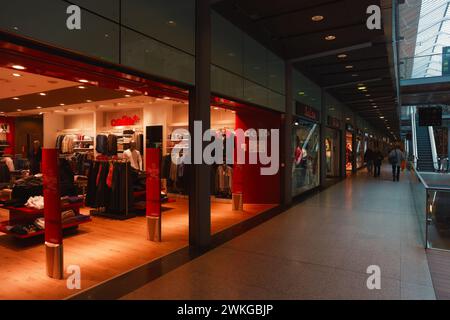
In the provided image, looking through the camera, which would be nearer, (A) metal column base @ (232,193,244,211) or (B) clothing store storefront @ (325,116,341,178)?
(A) metal column base @ (232,193,244,211)

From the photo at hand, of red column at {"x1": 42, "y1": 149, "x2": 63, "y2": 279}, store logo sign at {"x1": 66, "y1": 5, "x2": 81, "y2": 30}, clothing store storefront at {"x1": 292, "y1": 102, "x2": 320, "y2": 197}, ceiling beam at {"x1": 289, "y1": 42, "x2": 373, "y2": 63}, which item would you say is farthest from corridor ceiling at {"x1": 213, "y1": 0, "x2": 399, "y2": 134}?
red column at {"x1": 42, "y1": 149, "x2": 63, "y2": 279}

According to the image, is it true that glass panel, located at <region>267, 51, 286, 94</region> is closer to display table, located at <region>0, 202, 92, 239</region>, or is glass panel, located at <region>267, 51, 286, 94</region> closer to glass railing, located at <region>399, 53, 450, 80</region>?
display table, located at <region>0, 202, 92, 239</region>

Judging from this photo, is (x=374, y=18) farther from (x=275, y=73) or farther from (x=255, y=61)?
(x=275, y=73)

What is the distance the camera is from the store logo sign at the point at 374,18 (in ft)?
16.2

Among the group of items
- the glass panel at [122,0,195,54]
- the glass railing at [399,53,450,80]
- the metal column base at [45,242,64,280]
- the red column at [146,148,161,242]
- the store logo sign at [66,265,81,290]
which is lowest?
the store logo sign at [66,265,81,290]

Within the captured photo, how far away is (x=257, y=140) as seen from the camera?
7.44 metres

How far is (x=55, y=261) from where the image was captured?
330 centimetres

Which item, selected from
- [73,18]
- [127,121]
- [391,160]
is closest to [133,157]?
[127,121]

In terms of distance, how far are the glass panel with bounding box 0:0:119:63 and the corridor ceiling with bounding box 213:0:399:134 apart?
1.91 metres

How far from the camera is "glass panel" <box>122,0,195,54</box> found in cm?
337

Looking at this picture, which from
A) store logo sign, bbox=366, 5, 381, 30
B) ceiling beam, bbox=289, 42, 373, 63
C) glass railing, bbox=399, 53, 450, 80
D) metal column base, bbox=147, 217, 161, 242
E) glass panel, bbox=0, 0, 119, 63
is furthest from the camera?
glass railing, bbox=399, 53, 450, 80

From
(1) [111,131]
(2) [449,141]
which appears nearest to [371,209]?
(1) [111,131]

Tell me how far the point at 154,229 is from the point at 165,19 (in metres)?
2.92

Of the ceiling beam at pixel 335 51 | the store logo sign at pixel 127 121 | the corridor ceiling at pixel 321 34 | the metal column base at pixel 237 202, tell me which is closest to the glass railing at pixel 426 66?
the corridor ceiling at pixel 321 34
